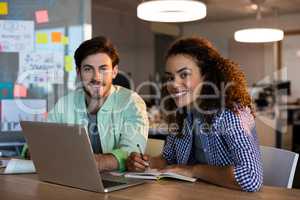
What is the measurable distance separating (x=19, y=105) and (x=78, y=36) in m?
0.60

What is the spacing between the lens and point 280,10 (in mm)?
6828

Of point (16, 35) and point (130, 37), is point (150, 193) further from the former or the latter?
point (130, 37)

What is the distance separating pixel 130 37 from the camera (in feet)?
24.4

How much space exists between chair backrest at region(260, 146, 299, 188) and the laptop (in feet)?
1.76

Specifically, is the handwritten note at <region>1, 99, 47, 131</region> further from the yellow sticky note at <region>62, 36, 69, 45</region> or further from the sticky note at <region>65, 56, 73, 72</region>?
the yellow sticky note at <region>62, 36, 69, 45</region>

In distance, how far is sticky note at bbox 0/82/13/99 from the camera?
2.53 m

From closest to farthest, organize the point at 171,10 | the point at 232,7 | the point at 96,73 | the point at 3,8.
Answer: the point at 96,73, the point at 3,8, the point at 171,10, the point at 232,7

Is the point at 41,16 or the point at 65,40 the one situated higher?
the point at 41,16

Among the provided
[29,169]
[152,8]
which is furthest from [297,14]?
[29,169]

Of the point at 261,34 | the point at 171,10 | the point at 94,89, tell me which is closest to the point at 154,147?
the point at 94,89

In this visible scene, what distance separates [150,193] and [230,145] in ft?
1.06

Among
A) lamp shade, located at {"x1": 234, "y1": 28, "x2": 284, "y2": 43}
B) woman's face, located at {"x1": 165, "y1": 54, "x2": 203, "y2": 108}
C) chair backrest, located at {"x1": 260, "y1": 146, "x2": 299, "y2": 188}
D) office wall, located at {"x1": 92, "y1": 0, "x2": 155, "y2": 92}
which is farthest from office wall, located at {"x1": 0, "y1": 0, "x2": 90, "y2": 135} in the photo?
office wall, located at {"x1": 92, "y1": 0, "x2": 155, "y2": 92}

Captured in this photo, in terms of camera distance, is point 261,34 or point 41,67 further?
point 261,34

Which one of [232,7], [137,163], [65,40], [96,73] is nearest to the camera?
[137,163]
